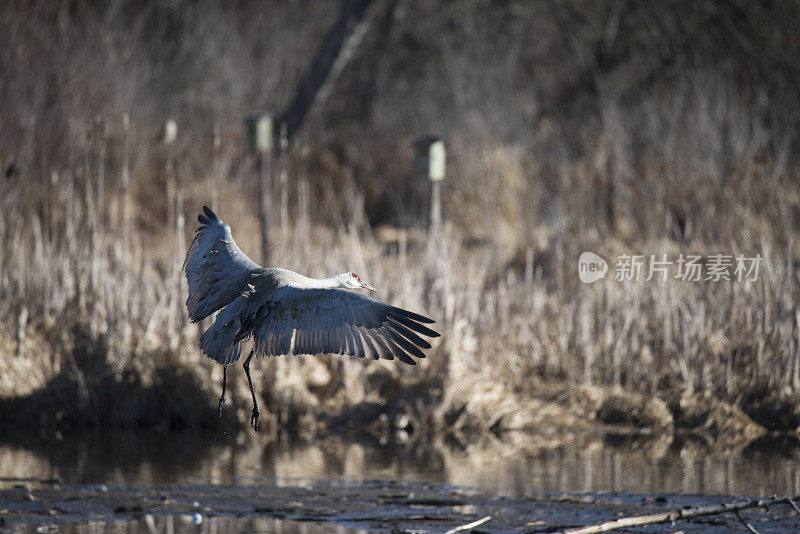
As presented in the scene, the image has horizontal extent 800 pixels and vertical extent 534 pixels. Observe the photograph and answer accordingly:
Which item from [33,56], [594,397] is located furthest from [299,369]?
[33,56]

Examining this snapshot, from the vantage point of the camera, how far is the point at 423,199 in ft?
50.6

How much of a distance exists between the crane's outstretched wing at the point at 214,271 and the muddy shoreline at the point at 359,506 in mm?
1100

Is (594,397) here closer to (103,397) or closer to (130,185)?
(103,397)

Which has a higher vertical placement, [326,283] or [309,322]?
[326,283]

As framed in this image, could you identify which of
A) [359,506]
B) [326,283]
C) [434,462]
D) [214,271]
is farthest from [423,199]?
[326,283]

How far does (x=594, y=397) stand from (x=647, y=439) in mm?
585

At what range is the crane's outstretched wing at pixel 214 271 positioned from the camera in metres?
5.68

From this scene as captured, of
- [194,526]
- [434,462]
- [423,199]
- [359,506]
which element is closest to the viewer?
[194,526]

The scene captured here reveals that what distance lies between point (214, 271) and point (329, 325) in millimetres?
989

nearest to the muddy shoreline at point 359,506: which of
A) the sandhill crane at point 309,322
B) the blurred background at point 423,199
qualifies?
the sandhill crane at point 309,322

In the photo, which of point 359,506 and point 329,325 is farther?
point 359,506
